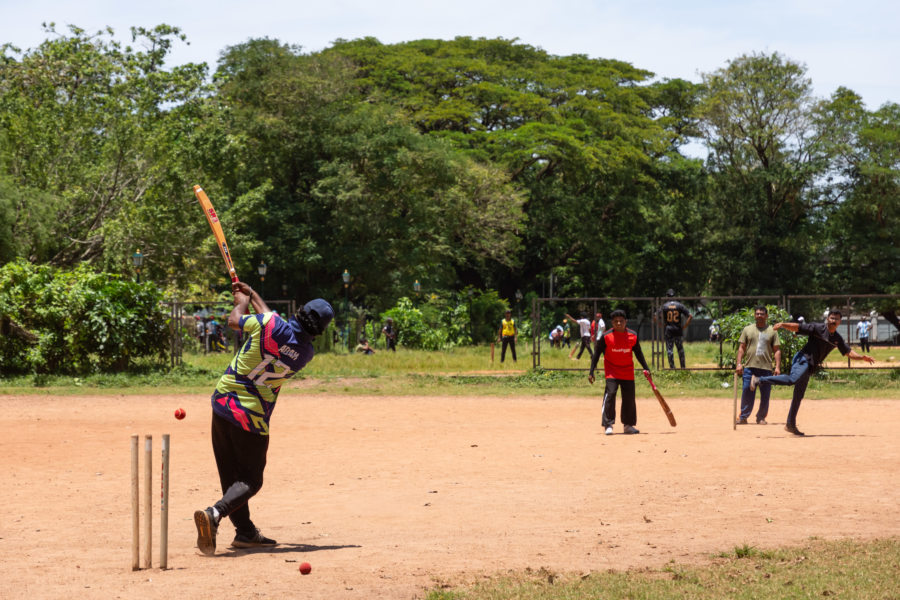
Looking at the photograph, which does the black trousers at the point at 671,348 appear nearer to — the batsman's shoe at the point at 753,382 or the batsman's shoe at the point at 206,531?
the batsman's shoe at the point at 753,382

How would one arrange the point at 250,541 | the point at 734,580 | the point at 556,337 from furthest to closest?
the point at 556,337, the point at 250,541, the point at 734,580

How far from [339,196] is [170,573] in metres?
34.8

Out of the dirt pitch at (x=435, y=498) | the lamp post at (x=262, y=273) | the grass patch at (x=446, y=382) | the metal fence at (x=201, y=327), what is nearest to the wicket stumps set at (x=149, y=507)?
the dirt pitch at (x=435, y=498)

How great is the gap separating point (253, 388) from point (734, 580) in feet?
11.6

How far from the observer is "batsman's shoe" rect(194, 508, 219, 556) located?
7227 millimetres

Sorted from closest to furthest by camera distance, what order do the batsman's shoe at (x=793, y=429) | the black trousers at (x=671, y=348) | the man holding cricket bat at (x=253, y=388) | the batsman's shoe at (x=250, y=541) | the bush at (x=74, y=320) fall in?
1. the man holding cricket bat at (x=253, y=388)
2. the batsman's shoe at (x=250, y=541)
3. the batsman's shoe at (x=793, y=429)
4. the bush at (x=74, y=320)
5. the black trousers at (x=671, y=348)

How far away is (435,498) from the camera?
10.1 m

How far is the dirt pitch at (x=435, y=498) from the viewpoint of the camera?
7000 millimetres

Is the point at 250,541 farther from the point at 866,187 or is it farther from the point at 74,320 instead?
the point at 866,187

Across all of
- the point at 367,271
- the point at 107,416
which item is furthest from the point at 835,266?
the point at 107,416

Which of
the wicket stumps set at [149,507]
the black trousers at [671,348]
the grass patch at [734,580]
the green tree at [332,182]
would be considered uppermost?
the green tree at [332,182]

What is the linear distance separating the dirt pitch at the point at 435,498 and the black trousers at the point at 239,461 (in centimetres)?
35

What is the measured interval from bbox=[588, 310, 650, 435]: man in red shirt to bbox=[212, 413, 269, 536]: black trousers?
8180mm

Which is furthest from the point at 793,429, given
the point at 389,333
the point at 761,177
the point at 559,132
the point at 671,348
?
the point at 761,177
